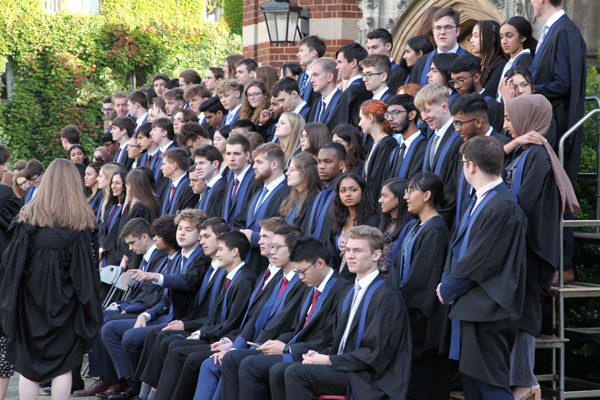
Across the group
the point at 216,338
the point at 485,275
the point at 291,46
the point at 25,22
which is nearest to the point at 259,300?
the point at 216,338

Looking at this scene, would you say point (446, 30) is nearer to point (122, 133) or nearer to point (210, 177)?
point (210, 177)

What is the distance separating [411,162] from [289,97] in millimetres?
2750

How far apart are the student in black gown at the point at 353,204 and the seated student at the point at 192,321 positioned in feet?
4.68

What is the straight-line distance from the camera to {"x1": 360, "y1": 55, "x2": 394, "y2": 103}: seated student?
28.0 feet

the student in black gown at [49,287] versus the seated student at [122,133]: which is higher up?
the seated student at [122,133]

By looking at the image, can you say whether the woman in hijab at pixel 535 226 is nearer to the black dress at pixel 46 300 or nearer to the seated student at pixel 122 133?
the black dress at pixel 46 300

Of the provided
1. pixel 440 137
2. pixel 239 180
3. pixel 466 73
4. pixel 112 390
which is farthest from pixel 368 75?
pixel 112 390

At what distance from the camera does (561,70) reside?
22.8 feet

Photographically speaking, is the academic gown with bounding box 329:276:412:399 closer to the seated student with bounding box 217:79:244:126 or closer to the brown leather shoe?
the brown leather shoe

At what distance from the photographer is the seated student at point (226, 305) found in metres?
7.34

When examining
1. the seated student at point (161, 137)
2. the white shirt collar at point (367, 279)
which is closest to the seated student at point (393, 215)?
the white shirt collar at point (367, 279)

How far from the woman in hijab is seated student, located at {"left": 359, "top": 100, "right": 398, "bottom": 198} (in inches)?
66.3

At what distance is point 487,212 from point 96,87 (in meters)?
21.3

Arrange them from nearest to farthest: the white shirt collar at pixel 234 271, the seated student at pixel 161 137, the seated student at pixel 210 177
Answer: the white shirt collar at pixel 234 271
the seated student at pixel 210 177
the seated student at pixel 161 137
